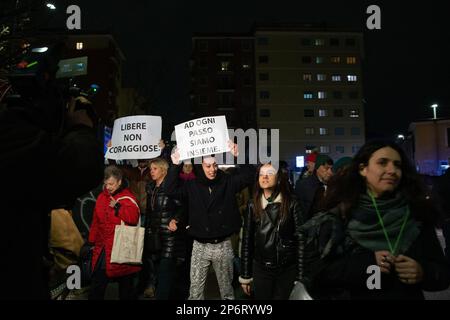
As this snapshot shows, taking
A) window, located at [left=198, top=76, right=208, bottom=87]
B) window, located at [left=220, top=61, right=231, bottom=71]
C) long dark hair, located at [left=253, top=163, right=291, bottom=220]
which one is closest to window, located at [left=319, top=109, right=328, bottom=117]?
window, located at [left=220, top=61, right=231, bottom=71]

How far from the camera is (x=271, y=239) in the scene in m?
5.24

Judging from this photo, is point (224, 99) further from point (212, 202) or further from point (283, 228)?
point (283, 228)

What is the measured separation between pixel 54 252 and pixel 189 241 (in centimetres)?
445

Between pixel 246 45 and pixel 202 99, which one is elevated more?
pixel 246 45

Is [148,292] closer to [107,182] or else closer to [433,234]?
[107,182]

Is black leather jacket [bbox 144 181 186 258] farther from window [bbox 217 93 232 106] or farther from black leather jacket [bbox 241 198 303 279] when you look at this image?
window [bbox 217 93 232 106]

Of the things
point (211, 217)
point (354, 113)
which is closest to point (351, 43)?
point (354, 113)

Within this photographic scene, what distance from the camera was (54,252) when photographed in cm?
404

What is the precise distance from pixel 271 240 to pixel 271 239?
0.04ft

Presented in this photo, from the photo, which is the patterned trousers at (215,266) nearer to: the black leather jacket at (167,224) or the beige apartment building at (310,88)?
the black leather jacket at (167,224)

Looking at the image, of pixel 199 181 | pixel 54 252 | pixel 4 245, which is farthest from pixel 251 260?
pixel 4 245

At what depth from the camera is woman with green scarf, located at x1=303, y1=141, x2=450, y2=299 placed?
2738 mm

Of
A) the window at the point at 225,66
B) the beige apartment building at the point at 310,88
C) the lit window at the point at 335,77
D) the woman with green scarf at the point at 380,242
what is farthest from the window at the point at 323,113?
the woman with green scarf at the point at 380,242

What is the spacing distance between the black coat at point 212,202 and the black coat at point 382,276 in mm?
3554
